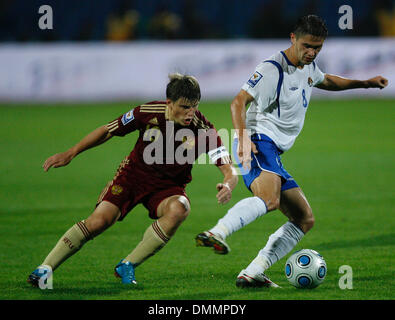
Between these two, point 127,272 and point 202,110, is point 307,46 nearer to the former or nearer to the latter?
point 127,272

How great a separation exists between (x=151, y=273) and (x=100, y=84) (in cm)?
1725

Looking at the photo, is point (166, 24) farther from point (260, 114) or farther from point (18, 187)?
point (260, 114)

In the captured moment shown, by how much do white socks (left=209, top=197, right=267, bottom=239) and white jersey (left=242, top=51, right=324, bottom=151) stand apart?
68 cm

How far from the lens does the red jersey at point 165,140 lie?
17.5ft

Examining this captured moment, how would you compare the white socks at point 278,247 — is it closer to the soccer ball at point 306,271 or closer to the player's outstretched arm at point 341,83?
the soccer ball at point 306,271

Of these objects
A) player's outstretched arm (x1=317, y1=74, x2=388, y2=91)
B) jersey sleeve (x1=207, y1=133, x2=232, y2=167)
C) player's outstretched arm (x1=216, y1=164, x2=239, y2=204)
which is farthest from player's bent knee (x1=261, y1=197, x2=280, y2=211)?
player's outstretched arm (x1=317, y1=74, x2=388, y2=91)

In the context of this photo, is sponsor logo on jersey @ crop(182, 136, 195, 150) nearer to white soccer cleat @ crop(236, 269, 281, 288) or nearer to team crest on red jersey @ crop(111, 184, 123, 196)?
team crest on red jersey @ crop(111, 184, 123, 196)

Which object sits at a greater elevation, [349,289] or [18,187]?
[349,289]

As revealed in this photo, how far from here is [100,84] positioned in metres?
22.6

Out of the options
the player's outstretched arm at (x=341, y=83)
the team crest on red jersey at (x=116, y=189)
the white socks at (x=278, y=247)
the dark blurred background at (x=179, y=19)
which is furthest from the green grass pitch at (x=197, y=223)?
the dark blurred background at (x=179, y=19)

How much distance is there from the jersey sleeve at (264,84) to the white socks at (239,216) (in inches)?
30.7

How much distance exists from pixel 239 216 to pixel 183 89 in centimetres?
100

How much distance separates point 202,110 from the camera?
65.3 feet
